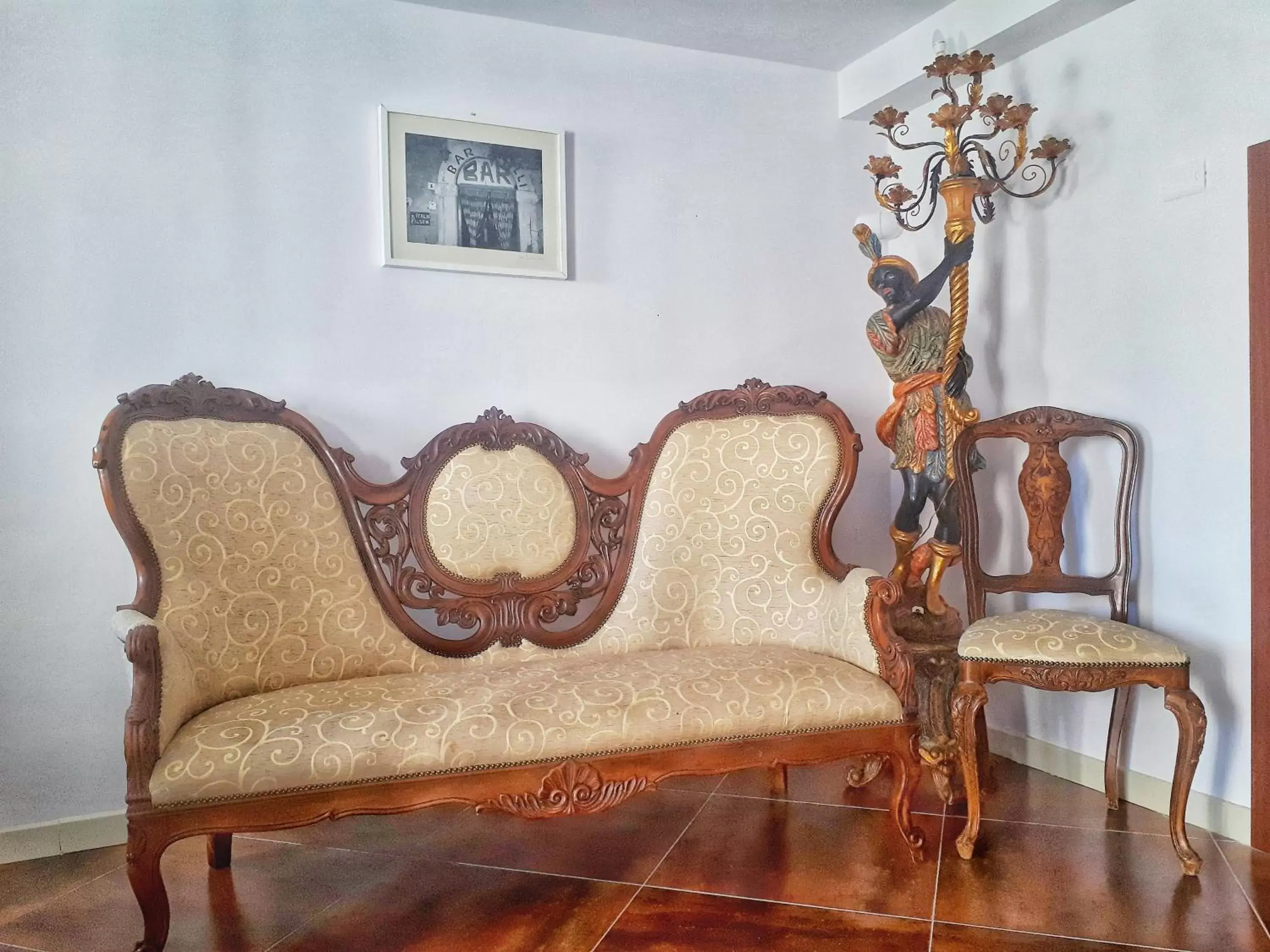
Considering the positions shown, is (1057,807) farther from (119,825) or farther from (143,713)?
(119,825)

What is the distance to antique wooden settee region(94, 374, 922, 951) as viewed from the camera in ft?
6.38

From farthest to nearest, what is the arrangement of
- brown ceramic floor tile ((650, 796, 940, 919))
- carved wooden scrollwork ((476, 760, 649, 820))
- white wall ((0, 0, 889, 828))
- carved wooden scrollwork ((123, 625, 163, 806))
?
1. white wall ((0, 0, 889, 828))
2. brown ceramic floor tile ((650, 796, 940, 919))
3. carved wooden scrollwork ((476, 760, 649, 820))
4. carved wooden scrollwork ((123, 625, 163, 806))

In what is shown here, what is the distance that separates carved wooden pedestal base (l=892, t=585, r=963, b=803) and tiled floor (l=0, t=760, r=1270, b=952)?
138 mm

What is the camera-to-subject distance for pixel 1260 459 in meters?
2.37

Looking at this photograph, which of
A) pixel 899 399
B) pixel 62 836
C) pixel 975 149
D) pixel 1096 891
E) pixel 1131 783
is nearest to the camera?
pixel 1096 891

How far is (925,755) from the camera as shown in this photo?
8.96ft

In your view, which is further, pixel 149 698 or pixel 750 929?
pixel 750 929

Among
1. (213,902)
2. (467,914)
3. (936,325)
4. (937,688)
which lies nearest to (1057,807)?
(937,688)

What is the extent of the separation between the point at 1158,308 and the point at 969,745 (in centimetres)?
136

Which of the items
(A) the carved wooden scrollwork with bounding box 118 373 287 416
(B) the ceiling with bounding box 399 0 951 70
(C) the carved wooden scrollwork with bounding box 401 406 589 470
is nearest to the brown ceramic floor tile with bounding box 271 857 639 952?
(C) the carved wooden scrollwork with bounding box 401 406 589 470

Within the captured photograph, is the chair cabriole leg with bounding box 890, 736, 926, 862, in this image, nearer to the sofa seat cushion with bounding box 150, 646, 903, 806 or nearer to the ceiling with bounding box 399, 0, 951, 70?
the sofa seat cushion with bounding box 150, 646, 903, 806

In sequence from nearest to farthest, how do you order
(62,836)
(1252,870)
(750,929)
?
1. (750,929)
2. (1252,870)
3. (62,836)

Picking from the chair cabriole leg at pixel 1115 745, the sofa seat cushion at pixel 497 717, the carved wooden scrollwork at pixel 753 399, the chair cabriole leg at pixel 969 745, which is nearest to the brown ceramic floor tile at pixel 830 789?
the chair cabriole leg at pixel 969 745

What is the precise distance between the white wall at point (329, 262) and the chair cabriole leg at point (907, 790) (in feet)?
4.04
